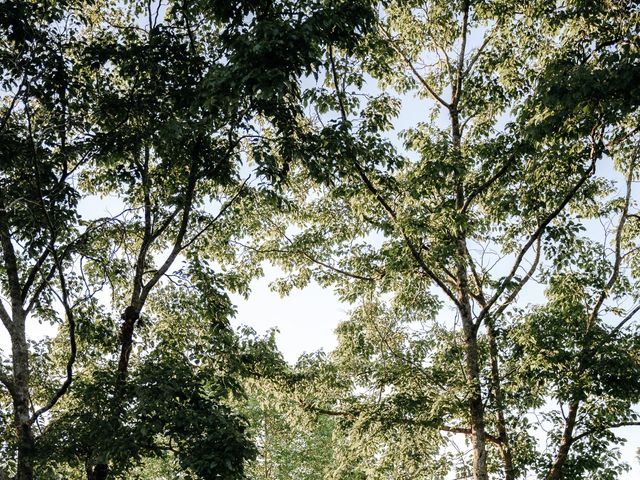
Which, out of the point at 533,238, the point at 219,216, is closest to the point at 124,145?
the point at 219,216

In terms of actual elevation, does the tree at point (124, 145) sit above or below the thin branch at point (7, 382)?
above

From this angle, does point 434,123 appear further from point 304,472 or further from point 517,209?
point 304,472

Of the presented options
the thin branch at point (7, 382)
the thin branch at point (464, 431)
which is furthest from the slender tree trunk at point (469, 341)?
the thin branch at point (7, 382)

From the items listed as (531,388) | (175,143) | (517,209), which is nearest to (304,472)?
(531,388)

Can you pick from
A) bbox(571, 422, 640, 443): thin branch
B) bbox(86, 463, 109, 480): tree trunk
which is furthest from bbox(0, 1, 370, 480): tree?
bbox(571, 422, 640, 443): thin branch

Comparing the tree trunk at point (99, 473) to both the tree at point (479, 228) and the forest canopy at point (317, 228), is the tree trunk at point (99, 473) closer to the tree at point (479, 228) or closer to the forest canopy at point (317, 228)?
the forest canopy at point (317, 228)

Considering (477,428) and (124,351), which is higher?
(124,351)

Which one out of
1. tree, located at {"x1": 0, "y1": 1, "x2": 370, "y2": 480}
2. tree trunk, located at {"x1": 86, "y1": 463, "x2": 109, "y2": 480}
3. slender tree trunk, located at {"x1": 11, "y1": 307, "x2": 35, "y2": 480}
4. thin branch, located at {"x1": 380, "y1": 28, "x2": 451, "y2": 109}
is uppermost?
thin branch, located at {"x1": 380, "y1": 28, "x2": 451, "y2": 109}

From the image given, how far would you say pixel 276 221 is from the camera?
48.5ft

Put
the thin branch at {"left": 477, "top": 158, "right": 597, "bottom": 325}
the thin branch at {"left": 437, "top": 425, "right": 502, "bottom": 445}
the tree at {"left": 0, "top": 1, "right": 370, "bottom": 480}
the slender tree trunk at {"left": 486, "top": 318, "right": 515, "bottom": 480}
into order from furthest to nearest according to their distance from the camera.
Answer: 1. the thin branch at {"left": 437, "top": 425, "right": 502, "bottom": 445}
2. the slender tree trunk at {"left": 486, "top": 318, "right": 515, "bottom": 480}
3. the thin branch at {"left": 477, "top": 158, "right": 597, "bottom": 325}
4. the tree at {"left": 0, "top": 1, "right": 370, "bottom": 480}

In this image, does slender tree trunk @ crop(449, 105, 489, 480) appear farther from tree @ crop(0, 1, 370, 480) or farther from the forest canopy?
tree @ crop(0, 1, 370, 480)

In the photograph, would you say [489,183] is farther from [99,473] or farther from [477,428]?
[99,473]

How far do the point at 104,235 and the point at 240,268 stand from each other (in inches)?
148

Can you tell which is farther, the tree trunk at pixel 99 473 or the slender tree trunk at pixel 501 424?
the slender tree trunk at pixel 501 424
